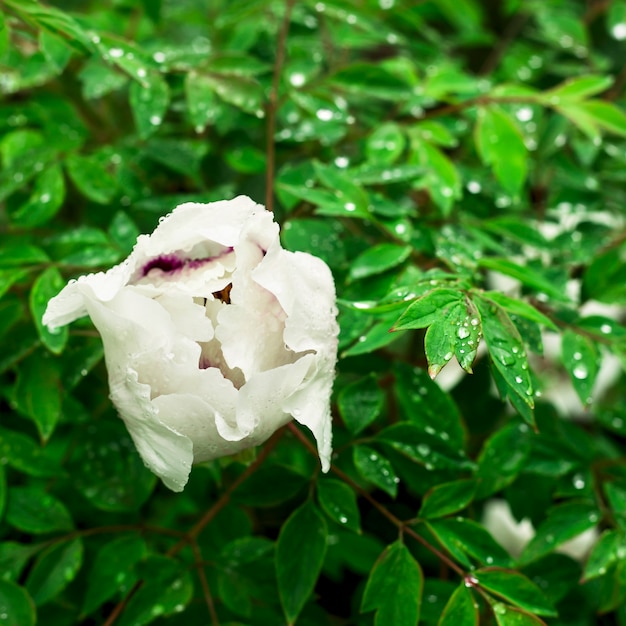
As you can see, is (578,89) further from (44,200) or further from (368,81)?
(44,200)

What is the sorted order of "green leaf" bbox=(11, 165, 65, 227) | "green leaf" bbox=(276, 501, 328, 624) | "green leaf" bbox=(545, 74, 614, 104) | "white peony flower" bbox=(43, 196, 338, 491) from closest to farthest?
1. "white peony flower" bbox=(43, 196, 338, 491)
2. "green leaf" bbox=(276, 501, 328, 624)
3. "green leaf" bbox=(11, 165, 65, 227)
4. "green leaf" bbox=(545, 74, 614, 104)

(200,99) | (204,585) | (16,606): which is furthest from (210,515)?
(200,99)

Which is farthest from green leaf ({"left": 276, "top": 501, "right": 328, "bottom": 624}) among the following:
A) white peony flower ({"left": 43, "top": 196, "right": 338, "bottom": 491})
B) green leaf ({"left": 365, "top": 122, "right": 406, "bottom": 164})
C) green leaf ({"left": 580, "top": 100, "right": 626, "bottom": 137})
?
green leaf ({"left": 580, "top": 100, "right": 626, "bottom": 137})

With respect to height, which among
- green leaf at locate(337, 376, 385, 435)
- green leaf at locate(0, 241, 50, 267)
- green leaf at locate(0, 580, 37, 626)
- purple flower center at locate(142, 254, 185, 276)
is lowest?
green leaf at locate(0, 580, 37, 626)

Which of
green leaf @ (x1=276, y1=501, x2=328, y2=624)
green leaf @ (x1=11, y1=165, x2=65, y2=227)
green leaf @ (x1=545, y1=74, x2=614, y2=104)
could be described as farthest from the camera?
green leaf @ (x1=545, y1=74, x2=614, y2=104)

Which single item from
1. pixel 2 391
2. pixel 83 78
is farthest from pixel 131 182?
pixel 2 391

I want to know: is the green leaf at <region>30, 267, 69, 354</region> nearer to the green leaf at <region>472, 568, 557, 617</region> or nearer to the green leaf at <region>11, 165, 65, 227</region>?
the green leaf at <region>11, 165, 65, 227</region>

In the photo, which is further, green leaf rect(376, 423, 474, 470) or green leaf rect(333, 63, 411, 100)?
green leaf rect(333, 63, 411, 100)
